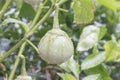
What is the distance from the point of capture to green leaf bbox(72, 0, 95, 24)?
1.95ft

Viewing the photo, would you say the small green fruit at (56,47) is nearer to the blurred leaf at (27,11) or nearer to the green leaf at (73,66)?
the green leaf at (73,66)

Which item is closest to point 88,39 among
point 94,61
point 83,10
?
point 94,61

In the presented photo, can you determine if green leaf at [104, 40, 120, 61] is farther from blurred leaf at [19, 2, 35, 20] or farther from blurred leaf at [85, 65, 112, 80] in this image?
blurred leaf at [19, 2, 35, 20]

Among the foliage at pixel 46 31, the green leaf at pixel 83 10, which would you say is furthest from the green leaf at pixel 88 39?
the green leaf at pixel 83 10

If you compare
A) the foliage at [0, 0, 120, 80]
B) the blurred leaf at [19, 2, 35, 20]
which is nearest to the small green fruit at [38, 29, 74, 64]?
the foliage at [0, 0, 120, 80]

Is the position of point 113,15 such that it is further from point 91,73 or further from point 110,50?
point 110,50

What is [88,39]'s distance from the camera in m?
0.79

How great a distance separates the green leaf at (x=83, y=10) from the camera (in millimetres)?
594

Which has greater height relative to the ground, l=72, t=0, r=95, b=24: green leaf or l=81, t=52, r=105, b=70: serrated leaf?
l=81, t=52, r=105, b=70: serrated leaf

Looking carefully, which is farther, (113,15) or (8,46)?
(113,15)

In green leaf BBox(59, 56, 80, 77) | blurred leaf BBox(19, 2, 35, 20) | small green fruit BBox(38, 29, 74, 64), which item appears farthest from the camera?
blurred leaf BBox(19, 2, 35, 20)

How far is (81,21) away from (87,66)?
0.19 meters

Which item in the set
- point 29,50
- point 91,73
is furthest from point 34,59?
point 91,73

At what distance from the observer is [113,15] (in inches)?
47.1
